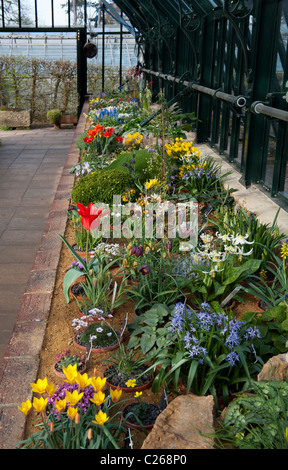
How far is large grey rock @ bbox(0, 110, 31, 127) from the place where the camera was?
42.3 feet

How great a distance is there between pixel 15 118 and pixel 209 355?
1192 cm

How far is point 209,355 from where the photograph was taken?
201cm

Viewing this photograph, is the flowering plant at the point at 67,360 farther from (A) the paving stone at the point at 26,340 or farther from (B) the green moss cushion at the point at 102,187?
(B) the green moss cushion at the point at 102,187

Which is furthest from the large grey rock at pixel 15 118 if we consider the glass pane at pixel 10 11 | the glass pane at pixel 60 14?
the glass pane at pixel 10 11

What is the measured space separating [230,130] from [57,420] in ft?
13.8

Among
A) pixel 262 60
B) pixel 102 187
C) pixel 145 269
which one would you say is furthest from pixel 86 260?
pixel 262 60

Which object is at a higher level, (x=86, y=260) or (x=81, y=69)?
(x=81, y=69)

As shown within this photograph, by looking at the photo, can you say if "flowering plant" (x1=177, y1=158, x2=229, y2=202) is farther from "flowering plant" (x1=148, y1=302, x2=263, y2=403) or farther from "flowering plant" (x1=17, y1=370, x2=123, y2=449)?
"flowering plant" (x1=17, y1=370, x2=123, y2=449)

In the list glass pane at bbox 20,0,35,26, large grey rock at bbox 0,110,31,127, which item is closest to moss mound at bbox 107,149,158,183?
large grey rock at bbox 0,110,31,127

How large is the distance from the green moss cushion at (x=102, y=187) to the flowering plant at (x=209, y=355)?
209 centimetres

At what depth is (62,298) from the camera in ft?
9.44

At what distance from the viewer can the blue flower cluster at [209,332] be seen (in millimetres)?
1937

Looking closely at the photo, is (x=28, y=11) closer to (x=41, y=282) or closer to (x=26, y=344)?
(x=41, y=282)
